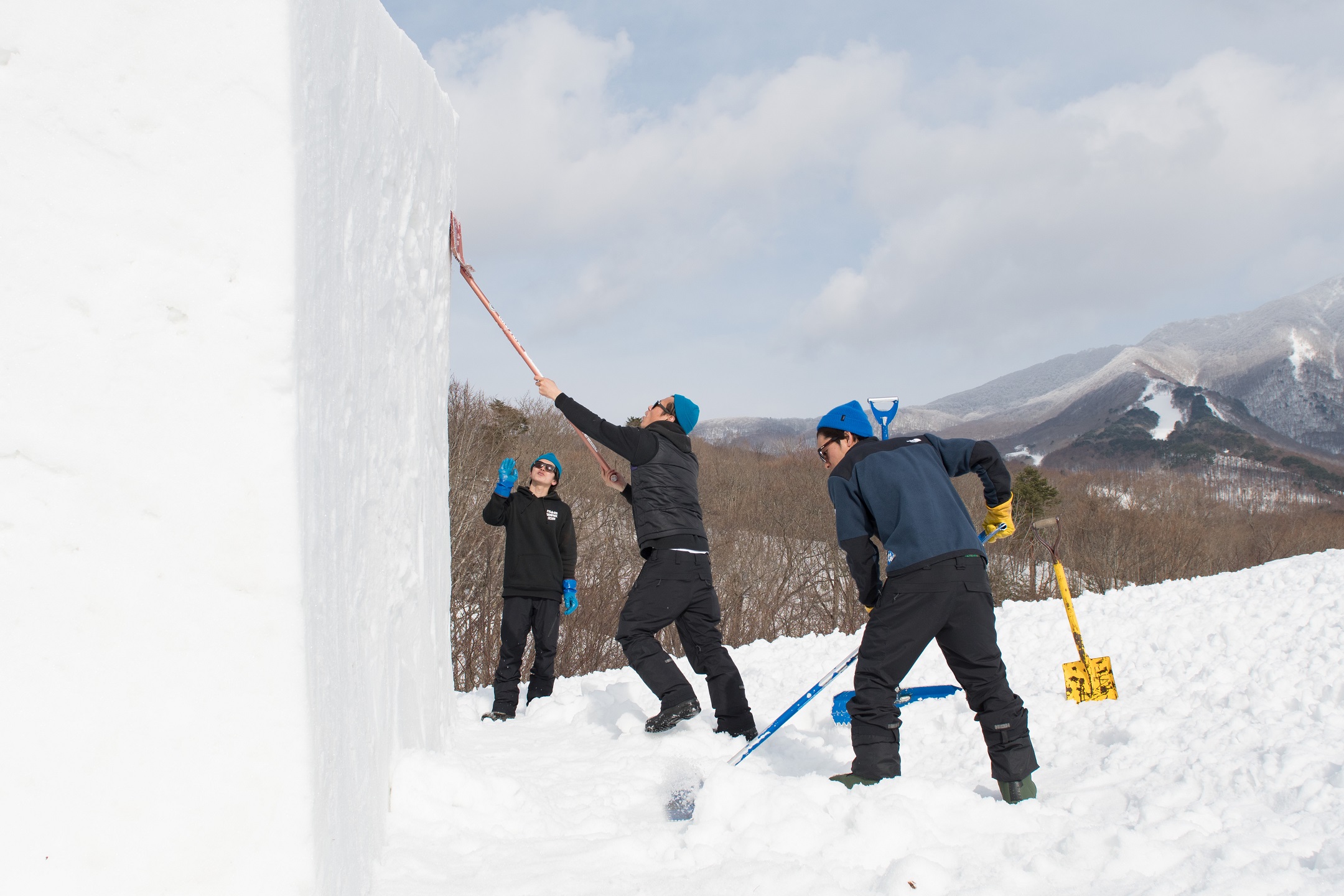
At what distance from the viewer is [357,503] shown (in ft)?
8.46

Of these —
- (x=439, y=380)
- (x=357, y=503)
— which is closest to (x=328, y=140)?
(x=357, y=503)

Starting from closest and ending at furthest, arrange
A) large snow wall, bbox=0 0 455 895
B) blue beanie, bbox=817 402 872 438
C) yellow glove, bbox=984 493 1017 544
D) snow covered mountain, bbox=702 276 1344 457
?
large snow wall, bbox=0 0 455 895, blue beanie, bbox=817 402 872 438, yellow glove, bbox=984 493 1017 544, snow covered mountain, bbox=702 276 1344 457

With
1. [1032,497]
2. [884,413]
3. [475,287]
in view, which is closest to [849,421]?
[884,413]

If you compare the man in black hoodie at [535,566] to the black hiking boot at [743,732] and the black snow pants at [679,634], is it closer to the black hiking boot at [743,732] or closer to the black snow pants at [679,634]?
the black snow pants at [679,634]

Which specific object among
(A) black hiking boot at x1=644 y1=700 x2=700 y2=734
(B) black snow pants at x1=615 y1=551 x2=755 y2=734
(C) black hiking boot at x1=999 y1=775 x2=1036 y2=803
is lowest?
(C) black hiking boot at x1=999 y1=775 x2=1036 y2=803

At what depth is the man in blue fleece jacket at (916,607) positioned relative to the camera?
333 cm

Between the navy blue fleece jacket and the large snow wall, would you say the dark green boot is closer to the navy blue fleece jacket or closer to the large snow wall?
the navy blue fleece jacket

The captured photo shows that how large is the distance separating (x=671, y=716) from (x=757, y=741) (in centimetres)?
64

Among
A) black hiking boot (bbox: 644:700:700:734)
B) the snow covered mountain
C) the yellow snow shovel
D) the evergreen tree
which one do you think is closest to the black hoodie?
black hiking boot (bbox: 644:700:700:734)

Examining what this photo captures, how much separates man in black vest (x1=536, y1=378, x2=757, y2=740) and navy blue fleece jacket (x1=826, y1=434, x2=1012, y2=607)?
982 millimetres

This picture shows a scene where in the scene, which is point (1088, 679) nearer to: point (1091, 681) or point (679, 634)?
point (1091, 681)

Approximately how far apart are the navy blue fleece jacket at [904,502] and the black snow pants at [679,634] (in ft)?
3.36

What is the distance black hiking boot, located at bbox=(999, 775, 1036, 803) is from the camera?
3.26 metres

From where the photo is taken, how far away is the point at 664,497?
4.54 m
